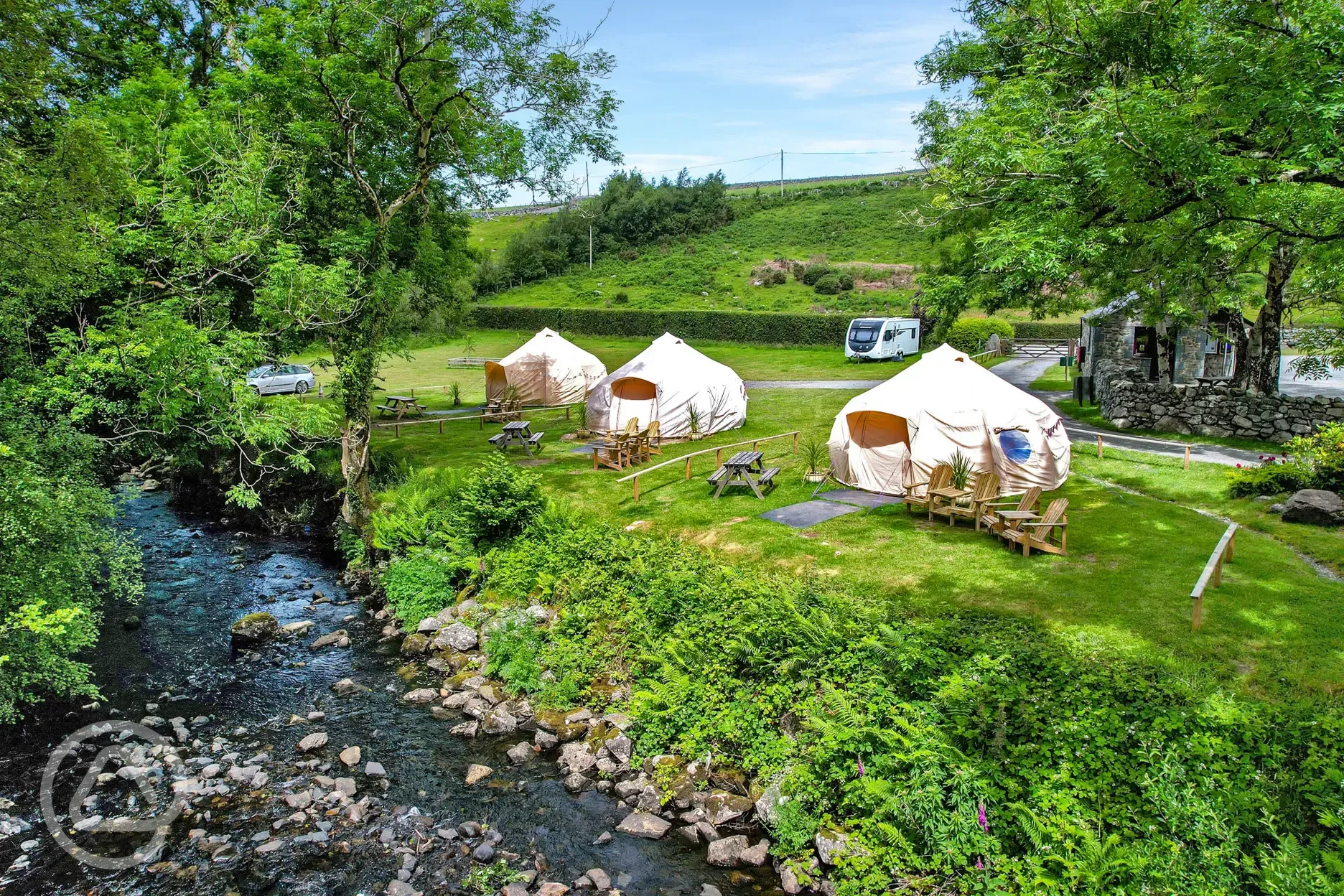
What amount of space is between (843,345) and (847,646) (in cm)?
3712

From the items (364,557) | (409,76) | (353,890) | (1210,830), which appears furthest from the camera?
(409,76)

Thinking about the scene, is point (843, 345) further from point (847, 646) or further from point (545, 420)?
point (847, 646)

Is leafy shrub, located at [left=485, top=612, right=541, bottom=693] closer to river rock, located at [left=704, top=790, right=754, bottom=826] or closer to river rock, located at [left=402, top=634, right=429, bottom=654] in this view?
river rock, located at [left=402, top=634, right=429, bottom=654]

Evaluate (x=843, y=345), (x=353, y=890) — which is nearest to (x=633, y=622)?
(x=353, y=890)

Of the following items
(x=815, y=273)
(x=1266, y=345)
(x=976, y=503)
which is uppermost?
(x=815, y=273)

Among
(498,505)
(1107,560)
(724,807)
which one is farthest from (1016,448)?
(498,505)

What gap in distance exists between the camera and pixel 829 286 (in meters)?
55.6

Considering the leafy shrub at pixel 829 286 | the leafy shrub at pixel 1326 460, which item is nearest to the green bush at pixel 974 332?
the leafy shrub at pixel 829 286

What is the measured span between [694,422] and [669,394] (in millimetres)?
1020

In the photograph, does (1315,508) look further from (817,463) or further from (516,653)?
(516,653)

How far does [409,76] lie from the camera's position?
17.3 metres

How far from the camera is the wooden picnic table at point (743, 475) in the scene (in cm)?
1614

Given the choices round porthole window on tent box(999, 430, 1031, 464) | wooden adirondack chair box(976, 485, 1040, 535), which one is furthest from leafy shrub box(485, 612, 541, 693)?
round porthole window on tent box(999, 430, 1031, 464)

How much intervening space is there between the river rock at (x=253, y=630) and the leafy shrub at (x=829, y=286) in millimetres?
47313
